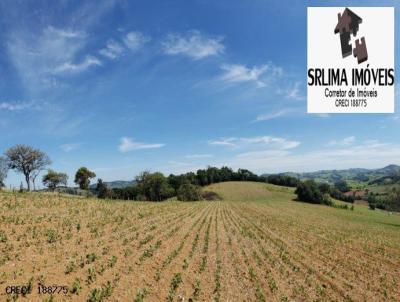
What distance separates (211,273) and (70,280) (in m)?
7.86

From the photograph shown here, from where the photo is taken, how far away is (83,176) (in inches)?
4951

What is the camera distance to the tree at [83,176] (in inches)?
4929

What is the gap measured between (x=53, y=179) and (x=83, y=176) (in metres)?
12.7

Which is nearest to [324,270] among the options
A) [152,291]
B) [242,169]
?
[152,291]

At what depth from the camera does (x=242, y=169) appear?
7367 inches

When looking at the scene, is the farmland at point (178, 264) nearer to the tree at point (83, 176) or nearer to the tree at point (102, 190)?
the tree at point (83, 176)

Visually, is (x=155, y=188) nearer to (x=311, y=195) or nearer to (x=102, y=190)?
(x=102, y=190)

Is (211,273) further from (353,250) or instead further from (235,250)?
(353,250)

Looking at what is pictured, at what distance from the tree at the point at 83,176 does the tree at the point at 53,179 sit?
813cm

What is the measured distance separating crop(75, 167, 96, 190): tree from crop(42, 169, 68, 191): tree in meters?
8.13

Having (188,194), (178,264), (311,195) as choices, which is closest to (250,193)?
(311,195)

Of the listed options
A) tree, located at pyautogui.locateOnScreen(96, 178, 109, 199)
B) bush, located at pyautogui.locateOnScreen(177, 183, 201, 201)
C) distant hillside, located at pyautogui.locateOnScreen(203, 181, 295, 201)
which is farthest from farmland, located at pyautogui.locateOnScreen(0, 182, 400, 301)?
tree, located at pyautogui.locateOnScreen(96, 178, 109, 199)

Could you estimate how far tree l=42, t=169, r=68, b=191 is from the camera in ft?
407

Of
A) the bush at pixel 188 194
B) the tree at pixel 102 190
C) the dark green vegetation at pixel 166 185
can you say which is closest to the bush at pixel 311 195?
the dark green vegetation at pixel 166 185
